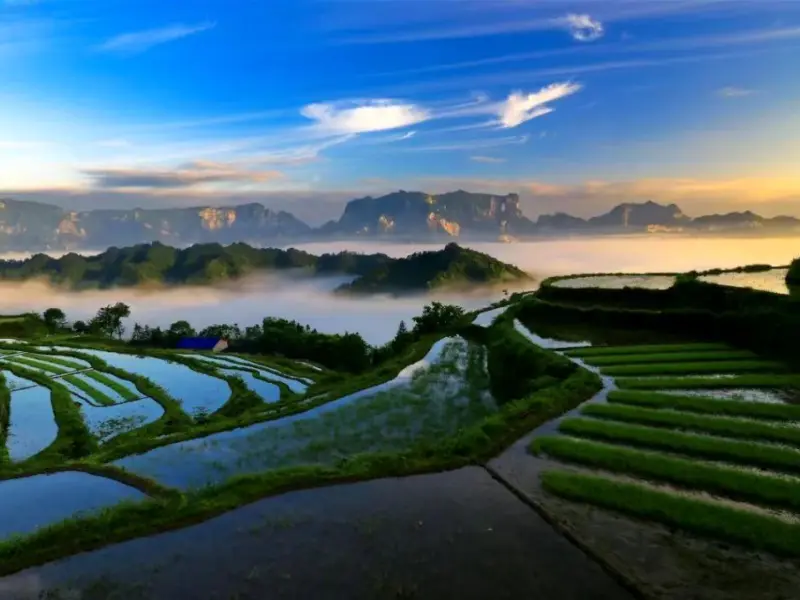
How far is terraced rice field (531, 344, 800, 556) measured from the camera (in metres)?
10.4

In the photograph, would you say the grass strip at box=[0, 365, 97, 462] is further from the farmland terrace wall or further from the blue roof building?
the blue roof building

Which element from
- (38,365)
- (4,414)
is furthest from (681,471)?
(38,365)

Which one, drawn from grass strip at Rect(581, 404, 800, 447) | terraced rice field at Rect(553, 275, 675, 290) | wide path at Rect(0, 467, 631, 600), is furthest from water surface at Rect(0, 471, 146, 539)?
terraced rice field at Rect(553, 275, 675, 290)

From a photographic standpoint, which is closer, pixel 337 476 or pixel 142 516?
pixel 142 516

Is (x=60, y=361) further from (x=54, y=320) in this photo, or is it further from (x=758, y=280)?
(x=54, y=320)

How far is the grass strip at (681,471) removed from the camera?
1117 centimetres

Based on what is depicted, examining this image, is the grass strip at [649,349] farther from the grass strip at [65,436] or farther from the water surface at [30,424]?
the water surface at [30,424]

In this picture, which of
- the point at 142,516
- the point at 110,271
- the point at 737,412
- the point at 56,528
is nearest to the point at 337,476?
the point at 142,516

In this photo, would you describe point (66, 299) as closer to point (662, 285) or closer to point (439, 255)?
point (439, 255)

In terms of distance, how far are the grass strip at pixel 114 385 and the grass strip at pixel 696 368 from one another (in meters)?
26.0

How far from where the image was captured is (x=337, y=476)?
12.7 metres

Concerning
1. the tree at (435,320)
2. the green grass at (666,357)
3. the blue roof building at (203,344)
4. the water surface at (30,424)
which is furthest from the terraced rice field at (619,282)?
the blue roof building at (203,344)

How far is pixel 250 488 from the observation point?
12109mm

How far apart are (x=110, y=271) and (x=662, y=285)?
185108 millimetres
